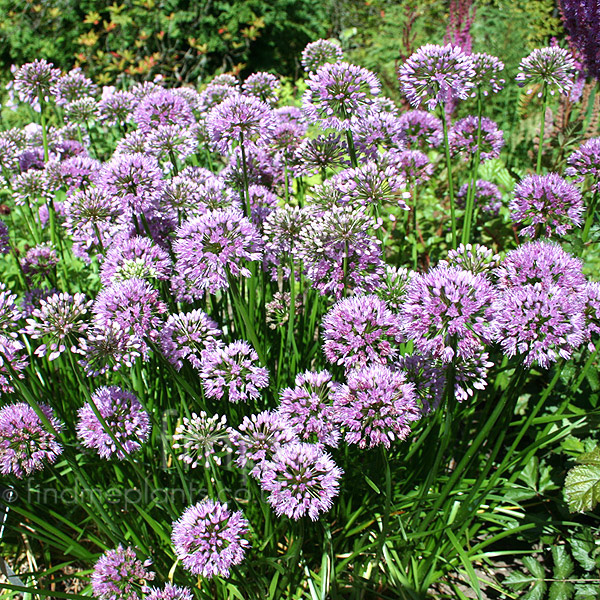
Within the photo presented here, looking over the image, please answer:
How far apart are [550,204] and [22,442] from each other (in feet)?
8.88

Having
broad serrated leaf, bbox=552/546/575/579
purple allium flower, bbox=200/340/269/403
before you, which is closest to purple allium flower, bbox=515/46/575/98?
purple allium flower, bbox=200/340/269/403

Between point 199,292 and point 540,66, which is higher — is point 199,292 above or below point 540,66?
below

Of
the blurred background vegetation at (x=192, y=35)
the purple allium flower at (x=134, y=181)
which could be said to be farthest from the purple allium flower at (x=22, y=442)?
the blurred background vegetation at (x=192, y=35)

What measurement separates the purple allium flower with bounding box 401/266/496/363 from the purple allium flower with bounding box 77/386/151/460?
1290 mm

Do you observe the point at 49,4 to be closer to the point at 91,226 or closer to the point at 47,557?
the point at 91,226

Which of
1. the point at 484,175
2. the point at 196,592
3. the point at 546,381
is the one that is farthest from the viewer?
the point at 484,175

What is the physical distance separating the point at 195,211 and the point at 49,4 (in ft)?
35.0

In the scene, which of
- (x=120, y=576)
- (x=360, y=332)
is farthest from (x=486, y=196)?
(x=120, y=576)

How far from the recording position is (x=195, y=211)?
2.64 m

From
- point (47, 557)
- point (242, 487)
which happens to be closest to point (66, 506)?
point (47, 557)

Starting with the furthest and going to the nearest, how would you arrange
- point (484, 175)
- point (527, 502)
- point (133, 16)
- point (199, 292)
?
point (133, 16) → point (484, 175) → point (527, 502) → point (199, 292)

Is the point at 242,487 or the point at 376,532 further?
the point at 242,487

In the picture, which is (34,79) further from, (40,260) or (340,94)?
(340,94)

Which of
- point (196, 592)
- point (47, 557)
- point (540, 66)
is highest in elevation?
point (540, 66)
